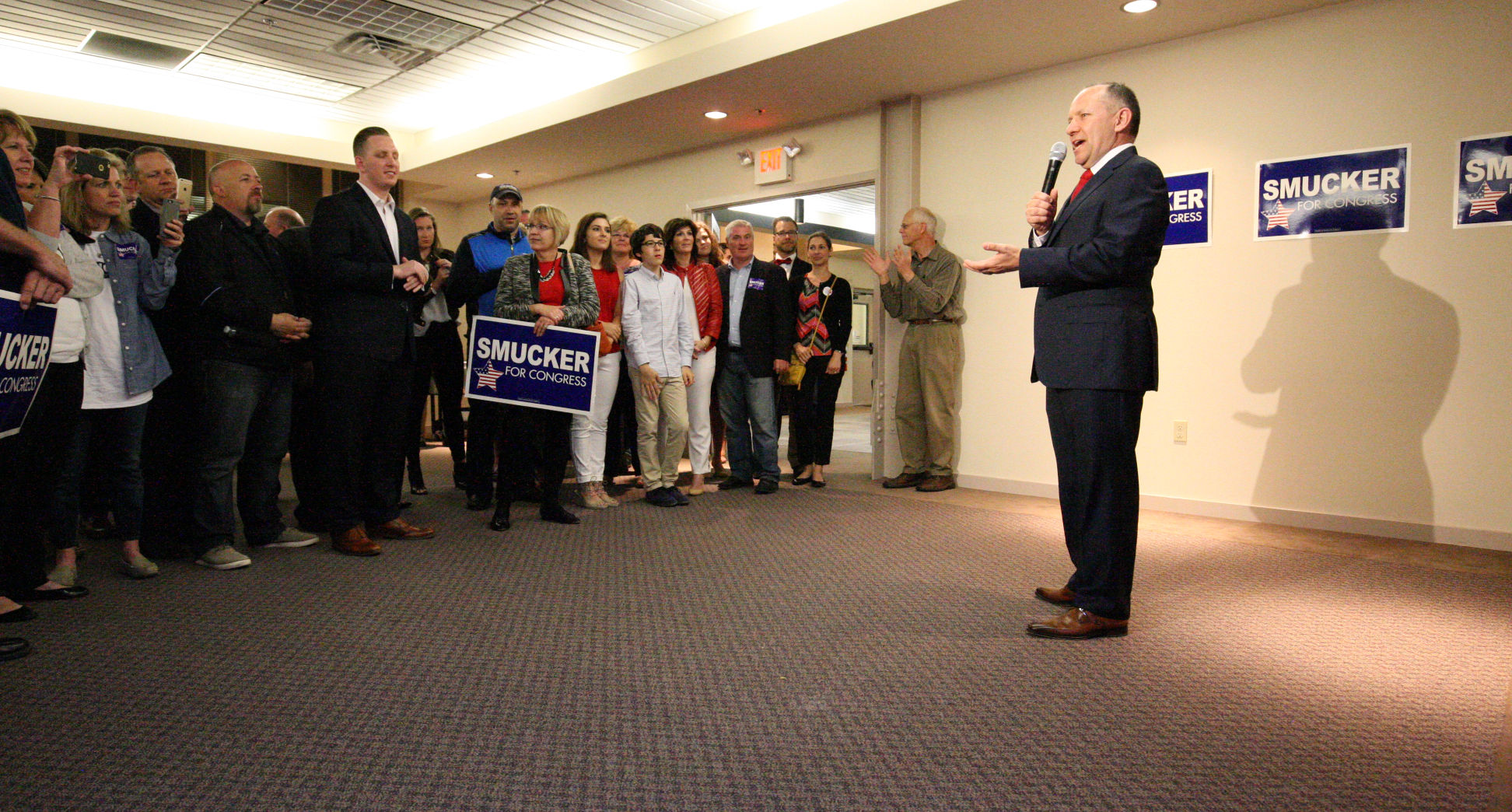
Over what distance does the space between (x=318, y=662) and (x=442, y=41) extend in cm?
526

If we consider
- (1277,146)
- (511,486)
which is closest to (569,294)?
(511,486)

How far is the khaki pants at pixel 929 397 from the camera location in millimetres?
5391

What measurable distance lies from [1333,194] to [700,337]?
332 cm

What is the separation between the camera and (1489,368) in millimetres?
3729

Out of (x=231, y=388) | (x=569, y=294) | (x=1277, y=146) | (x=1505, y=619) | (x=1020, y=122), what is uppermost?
(x=1020, y=122)

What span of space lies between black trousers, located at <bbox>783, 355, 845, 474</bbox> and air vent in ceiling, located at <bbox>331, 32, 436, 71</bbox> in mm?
3834

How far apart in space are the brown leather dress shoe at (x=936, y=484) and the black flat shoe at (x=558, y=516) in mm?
2307

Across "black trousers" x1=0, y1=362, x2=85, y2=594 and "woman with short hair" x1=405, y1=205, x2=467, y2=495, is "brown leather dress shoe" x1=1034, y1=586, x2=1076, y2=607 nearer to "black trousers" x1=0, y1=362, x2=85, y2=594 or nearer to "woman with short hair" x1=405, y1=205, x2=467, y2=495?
"black trousers" x1=0, y1=362, x2=85, y2=594

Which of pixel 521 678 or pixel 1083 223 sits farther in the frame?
pixel 1083 223

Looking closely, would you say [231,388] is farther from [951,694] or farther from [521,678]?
[951,694]

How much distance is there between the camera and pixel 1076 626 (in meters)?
2.40

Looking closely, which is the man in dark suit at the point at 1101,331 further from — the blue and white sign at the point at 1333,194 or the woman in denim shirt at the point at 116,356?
the woman in denim shirt at the point at 116,356

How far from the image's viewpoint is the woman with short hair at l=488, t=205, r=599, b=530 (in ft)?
13.0

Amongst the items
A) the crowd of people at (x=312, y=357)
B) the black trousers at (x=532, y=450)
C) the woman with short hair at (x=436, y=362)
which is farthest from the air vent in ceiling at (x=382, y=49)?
the black trousers at (x=532, y=450)
